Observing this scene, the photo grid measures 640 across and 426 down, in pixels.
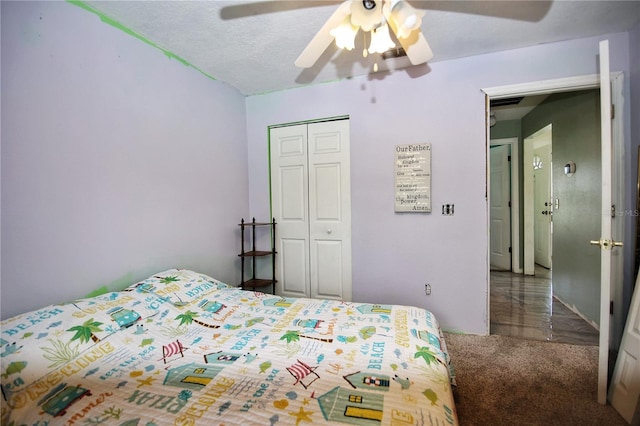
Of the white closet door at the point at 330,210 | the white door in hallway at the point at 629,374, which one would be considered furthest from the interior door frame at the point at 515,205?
the white closet door at the point at 330,210

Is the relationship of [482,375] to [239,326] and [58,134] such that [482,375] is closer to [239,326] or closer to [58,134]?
[239,326]

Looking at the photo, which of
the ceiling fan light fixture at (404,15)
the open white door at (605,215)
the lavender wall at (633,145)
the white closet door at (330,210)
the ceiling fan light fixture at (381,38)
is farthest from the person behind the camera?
the white closet door at (330,210)

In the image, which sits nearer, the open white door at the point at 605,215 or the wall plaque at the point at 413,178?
the open white door at the point at 605,215

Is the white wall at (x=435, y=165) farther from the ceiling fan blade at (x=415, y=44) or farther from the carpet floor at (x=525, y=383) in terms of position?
the ceiling fan blade at (x=415, y=44)

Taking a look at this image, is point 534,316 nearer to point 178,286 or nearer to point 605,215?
point 605,215

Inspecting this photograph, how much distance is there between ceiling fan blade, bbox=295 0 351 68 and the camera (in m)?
1.29

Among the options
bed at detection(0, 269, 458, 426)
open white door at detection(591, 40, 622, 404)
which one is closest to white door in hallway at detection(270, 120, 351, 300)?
bed at detection(0, 269, 458, 426)

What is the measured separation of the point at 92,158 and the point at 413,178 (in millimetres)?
2429

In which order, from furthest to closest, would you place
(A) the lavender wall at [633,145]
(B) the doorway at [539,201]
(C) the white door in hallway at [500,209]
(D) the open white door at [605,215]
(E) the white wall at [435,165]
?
(C) the white door in hallway at [500,209]
(B) the doorway at [539,201]
(E) the white wall at [435,165]
(A) the lavender wall at [633,145]
(D) the open white door at [605,215]

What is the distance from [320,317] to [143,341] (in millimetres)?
923

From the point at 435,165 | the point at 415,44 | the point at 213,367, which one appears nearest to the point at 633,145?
the point at 435,165

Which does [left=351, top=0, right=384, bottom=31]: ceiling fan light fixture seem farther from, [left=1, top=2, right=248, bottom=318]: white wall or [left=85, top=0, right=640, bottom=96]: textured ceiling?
[left=1, top=2, right=248, bottom=318]: white wall

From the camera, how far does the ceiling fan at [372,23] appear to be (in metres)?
1.18

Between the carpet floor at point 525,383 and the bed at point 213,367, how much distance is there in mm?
525
